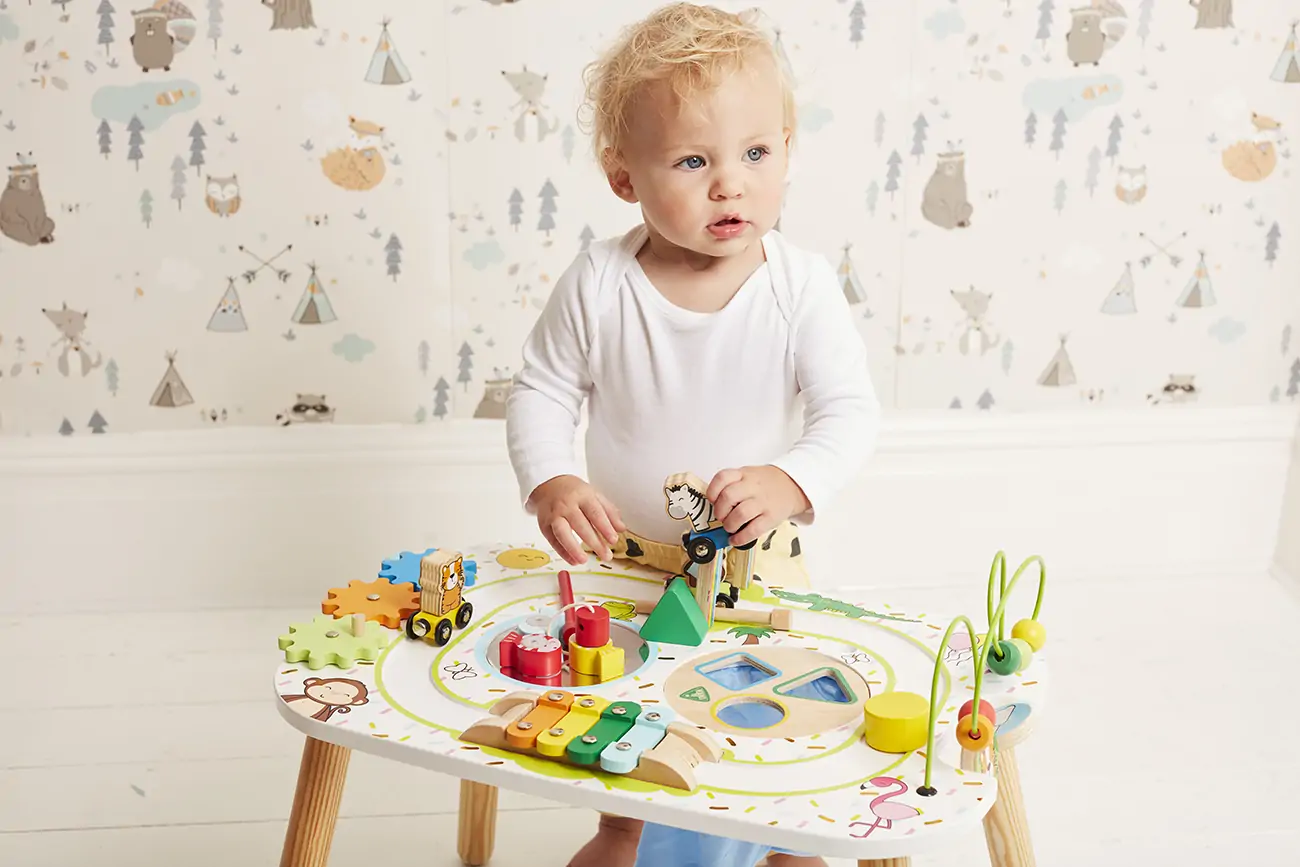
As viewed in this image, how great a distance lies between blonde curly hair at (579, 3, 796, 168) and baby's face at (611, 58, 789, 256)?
0.01 meters

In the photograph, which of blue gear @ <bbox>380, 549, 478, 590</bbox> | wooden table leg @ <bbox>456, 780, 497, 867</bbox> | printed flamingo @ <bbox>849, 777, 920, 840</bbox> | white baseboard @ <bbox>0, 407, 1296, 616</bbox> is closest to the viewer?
printed flamingo @ <bbox>849, 777, 920, 840</bbox>

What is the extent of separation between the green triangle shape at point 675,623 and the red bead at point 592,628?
42 mm

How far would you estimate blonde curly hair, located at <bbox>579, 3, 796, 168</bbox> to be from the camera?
99cm

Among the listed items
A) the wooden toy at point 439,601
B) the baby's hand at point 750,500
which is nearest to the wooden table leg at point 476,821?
the wooden toy at point 439,601

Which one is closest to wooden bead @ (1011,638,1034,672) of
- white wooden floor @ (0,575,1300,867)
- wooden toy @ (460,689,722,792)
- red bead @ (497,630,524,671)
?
wooden toy @ (460,689,722,792)

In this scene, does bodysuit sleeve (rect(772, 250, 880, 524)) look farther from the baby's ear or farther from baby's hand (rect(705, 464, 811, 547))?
the baby's ear

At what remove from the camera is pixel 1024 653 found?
2.85 feet

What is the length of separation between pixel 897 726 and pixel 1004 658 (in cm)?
13

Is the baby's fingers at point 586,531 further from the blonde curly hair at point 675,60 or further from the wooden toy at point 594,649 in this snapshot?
the blonde curly hair at point 675,60

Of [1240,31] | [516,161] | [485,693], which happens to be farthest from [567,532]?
[1240,31]

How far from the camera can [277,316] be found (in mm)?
1677

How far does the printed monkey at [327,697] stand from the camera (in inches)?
32.2

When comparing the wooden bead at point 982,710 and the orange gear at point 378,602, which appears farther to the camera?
the orange gear at point 378,602

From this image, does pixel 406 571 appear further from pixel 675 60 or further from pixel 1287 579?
pixel 1287 579
